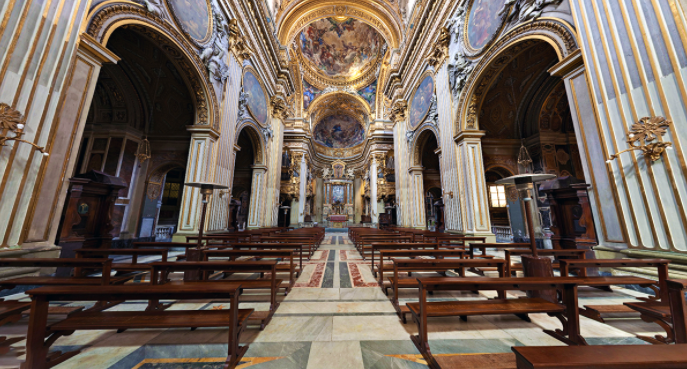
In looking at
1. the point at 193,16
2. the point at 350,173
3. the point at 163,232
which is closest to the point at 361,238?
the point at 193,16

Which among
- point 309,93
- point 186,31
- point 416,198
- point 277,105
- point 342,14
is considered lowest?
point 416,198

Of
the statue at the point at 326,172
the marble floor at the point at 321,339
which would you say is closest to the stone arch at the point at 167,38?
the marble floor at the point at 321,339

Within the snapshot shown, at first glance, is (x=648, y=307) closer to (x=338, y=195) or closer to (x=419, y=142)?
(x=419, y=142)

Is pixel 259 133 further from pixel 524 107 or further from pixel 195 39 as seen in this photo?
pixel 524 107

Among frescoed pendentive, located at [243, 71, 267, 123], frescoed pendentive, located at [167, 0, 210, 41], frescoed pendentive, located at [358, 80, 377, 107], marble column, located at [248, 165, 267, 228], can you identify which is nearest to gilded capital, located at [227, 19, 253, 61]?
frescoed pendentive, located at [243, 71, 267, 123]

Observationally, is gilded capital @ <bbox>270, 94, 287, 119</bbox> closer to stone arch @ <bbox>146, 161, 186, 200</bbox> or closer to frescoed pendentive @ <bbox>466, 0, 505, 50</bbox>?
stone arch @ <bbox>146, 161, 186, 200</bbox>

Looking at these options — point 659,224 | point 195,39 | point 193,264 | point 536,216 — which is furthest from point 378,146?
point 193,264

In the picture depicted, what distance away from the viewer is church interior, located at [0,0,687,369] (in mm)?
1655

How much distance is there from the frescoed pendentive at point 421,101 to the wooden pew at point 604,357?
10241 mm

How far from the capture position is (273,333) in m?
1.95

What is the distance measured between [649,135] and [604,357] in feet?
13.1

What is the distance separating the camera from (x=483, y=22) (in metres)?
6.79

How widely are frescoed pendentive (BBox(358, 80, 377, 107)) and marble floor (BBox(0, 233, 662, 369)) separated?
20502mm

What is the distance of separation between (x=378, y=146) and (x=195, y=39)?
1438cm
